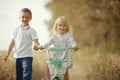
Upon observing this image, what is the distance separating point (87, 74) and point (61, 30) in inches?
31.8

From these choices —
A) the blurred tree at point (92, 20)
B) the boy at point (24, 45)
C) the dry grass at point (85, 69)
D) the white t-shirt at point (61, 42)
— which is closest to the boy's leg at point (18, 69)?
the boy at point (24, 45)

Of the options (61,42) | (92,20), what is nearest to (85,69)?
(61,42)

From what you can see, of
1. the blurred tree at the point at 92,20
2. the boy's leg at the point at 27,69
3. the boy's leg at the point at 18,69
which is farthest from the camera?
the blurred tree at the point at 92,20

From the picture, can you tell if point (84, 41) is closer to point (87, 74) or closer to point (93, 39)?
point (93, 39)

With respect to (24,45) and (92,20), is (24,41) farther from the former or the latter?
(92,20)

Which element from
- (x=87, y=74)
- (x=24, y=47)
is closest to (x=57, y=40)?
(x=24, y=47)

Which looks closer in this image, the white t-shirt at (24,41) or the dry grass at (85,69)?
the white t-shirt at (24,41)

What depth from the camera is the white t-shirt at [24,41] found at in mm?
3653

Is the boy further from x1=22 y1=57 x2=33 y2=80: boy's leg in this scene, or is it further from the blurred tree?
the blurred tree

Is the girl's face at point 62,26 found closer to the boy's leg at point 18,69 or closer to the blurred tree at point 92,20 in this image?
the boy's leg at point 18,69

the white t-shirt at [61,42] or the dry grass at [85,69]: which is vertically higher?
the white t-shirt at [61,42]

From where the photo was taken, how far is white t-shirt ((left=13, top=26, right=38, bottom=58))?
12.0ft

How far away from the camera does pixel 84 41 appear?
585cm

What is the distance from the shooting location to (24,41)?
3.68 m
